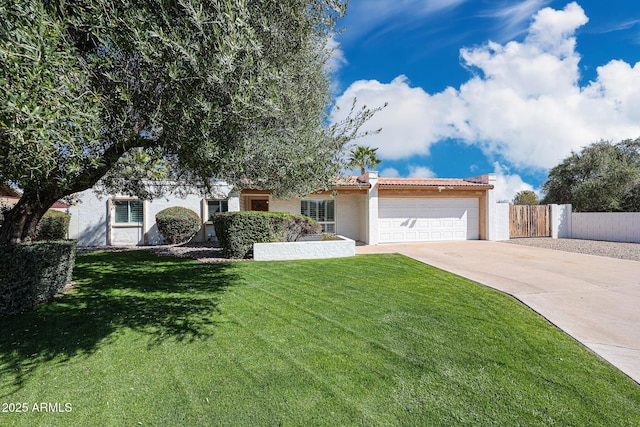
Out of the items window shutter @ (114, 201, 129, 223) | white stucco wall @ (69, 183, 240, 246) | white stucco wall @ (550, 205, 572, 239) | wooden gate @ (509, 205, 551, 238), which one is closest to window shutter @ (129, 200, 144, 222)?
window shutter @ (114, 201, 129, 223)

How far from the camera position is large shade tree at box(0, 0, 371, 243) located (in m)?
2.72

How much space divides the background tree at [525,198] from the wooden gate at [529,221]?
2566cm

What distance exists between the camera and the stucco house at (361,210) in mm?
15492

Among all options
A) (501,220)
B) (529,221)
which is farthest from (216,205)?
(529,221)

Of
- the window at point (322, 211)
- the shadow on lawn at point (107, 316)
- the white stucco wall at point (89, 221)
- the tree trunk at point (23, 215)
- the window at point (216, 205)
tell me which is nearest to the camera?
the shadow on lawn at point (107, 316)

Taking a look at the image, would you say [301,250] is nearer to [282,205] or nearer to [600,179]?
[282,205]

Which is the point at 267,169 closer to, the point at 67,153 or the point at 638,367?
the point at 67,153

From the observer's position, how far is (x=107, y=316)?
16.5ft

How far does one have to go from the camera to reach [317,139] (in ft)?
17.1

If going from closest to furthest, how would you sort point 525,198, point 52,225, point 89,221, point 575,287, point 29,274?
point 29,274 → point 575,287 → point 52,225 → point 89,221 → point 525,198

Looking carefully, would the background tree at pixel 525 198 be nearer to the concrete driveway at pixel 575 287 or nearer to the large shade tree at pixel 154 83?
the concrete driveway at pixel 575 287

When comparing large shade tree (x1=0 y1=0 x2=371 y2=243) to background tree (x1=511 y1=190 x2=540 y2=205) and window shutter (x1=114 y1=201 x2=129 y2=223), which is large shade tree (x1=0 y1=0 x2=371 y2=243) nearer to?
window shutter (x1=114 y1=201 x2=129 y2=223)

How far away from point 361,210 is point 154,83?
13.9 meters

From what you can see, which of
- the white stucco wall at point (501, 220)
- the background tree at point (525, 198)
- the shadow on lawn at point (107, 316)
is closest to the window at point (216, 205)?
the shadow on lawn at point (107, 316)
